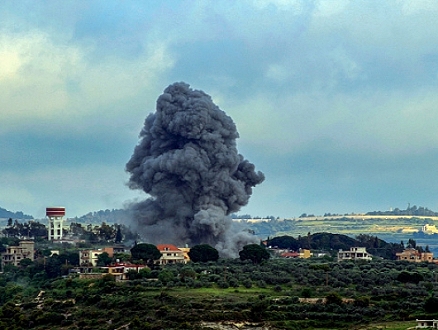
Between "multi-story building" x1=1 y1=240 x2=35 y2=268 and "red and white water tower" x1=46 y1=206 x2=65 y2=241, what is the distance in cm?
2138

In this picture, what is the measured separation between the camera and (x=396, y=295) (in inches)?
3231

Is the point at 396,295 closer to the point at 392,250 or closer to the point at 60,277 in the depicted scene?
the point at 60,277

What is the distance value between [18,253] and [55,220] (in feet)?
81.8

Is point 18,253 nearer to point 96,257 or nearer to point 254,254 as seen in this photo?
point 96,257

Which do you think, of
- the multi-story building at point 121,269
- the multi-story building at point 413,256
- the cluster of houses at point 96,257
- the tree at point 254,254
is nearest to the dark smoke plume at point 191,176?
the cluster of houses at point 96,257

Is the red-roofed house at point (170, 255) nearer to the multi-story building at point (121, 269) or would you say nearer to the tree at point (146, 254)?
the tree at point (146, 254)

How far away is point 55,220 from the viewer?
154 metres

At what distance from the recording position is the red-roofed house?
4432 inches

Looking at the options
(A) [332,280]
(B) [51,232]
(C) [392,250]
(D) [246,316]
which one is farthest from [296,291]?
(B) [51,232]

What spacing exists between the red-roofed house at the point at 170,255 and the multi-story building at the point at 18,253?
69.1 feet

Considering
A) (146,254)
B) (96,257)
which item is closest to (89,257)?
(96,257)

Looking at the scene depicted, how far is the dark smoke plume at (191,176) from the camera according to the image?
409 ft

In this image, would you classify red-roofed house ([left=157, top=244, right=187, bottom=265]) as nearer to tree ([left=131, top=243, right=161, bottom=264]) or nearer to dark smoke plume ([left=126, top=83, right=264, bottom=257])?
tree ([left=131, top=243, right=161, bottom=264])

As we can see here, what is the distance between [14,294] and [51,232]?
55.8 m
